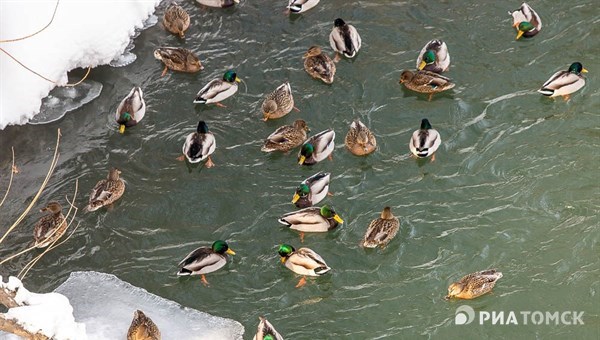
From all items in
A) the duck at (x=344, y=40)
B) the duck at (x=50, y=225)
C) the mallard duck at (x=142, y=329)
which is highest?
the duck at (x=344, y=40)

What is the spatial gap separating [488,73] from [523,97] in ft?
1.74

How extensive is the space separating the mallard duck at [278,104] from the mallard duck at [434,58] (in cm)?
144

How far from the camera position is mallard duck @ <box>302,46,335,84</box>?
1084cm

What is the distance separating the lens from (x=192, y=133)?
10312 millimetres

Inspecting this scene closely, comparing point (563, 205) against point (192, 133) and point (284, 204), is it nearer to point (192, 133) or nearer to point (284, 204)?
point (284, 204)

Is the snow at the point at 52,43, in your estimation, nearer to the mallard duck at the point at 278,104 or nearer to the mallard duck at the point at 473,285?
the mallard duck at the point at 278,104

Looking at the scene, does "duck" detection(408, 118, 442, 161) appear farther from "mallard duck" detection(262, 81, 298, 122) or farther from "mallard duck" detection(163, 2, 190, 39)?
"mallard duck" detection(163, 2, 190, 39)

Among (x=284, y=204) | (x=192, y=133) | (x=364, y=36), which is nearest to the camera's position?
(x=284, y=204)

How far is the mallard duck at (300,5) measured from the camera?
11.9 m

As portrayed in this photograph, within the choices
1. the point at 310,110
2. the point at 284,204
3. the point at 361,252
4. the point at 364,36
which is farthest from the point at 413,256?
the point at 364,36

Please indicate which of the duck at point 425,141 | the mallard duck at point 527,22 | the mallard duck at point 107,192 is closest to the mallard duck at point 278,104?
the duck at point 425,141

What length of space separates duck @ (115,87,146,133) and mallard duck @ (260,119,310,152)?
1.41 metres

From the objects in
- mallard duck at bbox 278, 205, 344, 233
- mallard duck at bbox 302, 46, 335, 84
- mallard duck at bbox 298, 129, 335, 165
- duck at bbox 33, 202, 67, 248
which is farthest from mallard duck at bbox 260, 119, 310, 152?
duck at bbox 33, 202, 67, 248

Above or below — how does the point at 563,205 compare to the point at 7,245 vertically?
below
